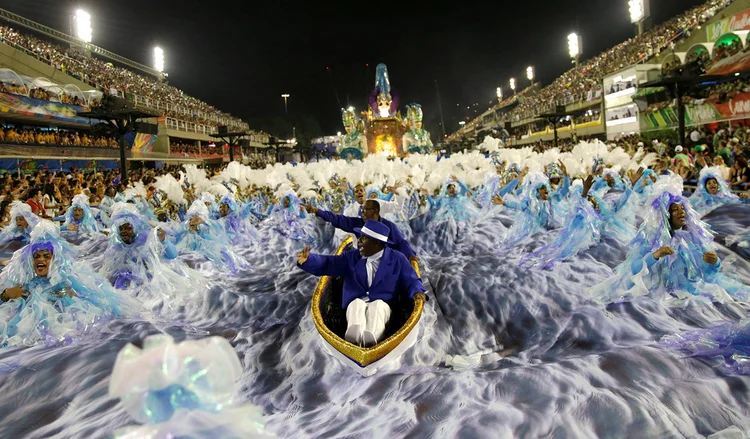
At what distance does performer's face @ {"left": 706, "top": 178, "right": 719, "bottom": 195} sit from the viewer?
25.5ft

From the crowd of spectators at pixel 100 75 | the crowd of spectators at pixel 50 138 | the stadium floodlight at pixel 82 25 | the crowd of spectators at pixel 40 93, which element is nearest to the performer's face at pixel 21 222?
the crowd of spectators at pixel 50 138

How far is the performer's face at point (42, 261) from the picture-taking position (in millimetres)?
4930

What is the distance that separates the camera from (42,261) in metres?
4.95

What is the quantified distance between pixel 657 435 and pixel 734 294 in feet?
8.50

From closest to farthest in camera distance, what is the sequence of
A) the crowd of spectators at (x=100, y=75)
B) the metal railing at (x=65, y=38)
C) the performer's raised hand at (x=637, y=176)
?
the performer's raised hand at (x=637, y=176) < the crowd of spectators at (x=100, y=75) < the metal railing at (x=65, y=38)

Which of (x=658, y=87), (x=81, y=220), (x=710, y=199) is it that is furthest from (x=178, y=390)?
(x=658, y=87)

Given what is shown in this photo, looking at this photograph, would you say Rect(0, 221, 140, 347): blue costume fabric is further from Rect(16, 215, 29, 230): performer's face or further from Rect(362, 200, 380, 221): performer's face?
Rect(16, 215, 29, 230): performer's face

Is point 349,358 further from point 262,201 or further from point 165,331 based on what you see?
point 262,201

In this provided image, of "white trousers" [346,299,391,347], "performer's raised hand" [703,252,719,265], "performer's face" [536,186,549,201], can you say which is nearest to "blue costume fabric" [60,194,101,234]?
"white trousers" [346,299,391,347]

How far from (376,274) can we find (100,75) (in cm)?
3392

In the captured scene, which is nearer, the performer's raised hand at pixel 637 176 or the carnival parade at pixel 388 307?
the carnival parade at pixel 388 307

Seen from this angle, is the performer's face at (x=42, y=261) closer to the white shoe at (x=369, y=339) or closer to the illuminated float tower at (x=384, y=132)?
the white shoe at (x=369, y=339)

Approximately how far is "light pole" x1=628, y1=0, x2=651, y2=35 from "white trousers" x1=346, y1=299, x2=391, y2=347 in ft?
147

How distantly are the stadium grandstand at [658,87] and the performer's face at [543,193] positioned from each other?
592 centimetres
